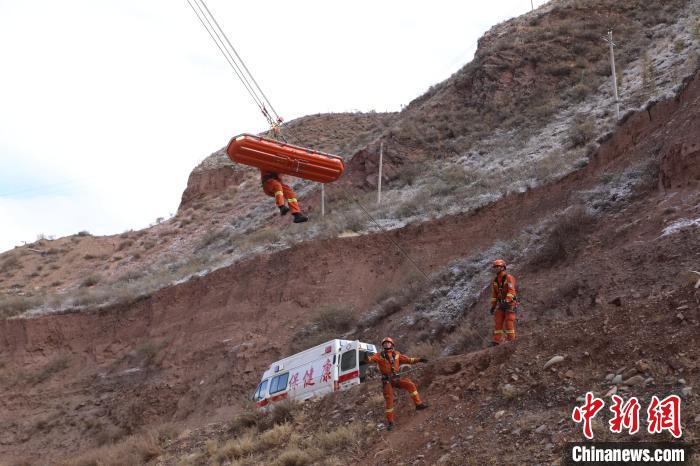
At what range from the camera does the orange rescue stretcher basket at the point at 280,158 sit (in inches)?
545

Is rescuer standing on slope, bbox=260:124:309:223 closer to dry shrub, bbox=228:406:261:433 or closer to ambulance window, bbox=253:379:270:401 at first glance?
dry shrub, bbox=228:406:261:433

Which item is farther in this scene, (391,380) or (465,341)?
(465,341)

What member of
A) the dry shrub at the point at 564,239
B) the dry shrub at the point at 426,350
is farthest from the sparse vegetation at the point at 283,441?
the dry shrub at the point at 564,239

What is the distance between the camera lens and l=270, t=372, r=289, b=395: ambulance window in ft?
56.6

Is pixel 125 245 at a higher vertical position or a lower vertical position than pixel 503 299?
higher

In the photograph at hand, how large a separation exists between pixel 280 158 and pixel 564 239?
740cm

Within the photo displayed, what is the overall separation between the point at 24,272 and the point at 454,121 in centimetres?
2940

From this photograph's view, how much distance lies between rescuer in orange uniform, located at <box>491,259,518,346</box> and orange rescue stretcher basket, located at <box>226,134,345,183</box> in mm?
4207

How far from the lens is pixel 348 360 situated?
52.5ft

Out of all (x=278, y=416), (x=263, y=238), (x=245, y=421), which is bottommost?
(x=245, y=421)

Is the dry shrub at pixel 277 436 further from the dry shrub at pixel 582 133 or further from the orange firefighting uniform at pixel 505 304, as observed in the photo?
the dry shrub at pixel 582 133

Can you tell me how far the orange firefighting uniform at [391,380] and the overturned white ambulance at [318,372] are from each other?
12.5ft

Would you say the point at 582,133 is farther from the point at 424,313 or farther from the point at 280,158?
the point at 280,158

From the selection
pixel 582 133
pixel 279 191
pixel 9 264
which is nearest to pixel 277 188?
pixel 279 191
